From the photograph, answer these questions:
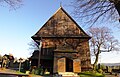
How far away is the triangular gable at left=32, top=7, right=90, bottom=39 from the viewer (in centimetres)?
3275

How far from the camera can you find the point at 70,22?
34.1m

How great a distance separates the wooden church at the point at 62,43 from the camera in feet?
101

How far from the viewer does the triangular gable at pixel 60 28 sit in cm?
3275

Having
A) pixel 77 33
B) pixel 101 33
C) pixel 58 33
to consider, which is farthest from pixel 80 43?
pixel 101 33

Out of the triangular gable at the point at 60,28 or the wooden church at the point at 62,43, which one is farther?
the triangular gable at the point at 60,28

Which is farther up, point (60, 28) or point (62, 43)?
point (60, 28)

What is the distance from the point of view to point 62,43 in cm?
3247

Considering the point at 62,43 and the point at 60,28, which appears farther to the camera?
the point at 60,28

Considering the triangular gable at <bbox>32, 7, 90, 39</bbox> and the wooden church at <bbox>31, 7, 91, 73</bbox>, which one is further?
the triangular gable at <bbox>32, 7, 90, 39</bbox>

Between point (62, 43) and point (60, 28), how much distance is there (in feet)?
9.21

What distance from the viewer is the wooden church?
30906mm

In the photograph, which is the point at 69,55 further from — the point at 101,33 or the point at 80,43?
the point at 101,33

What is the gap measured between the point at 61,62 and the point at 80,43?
225 inches

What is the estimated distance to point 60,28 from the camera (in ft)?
109
